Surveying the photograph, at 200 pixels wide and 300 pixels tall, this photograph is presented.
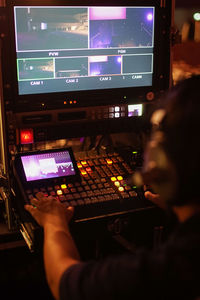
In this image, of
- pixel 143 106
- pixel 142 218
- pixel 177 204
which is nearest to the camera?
pixel 177 204

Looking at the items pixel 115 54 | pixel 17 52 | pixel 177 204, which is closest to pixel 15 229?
pixel 17 52

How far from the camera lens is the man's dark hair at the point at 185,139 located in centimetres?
95

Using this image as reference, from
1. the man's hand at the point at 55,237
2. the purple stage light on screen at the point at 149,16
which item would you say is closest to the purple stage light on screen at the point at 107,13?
the purple stage light on screen at the point at 149,16

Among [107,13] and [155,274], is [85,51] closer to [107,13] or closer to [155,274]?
[107,13]

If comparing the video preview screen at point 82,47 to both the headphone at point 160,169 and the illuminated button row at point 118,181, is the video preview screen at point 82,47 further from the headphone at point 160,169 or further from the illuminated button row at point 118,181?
the headphone at point 160,169

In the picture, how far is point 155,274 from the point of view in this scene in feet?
3.20

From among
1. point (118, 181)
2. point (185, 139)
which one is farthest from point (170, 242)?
point (118, 181)

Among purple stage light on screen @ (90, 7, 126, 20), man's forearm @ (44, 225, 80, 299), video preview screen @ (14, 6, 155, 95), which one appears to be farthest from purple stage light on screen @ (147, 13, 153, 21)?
man's forearm @ (44, 225, 80, 299)

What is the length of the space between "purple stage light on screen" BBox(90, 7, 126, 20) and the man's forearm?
0.87 meters

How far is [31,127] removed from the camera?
1.78m

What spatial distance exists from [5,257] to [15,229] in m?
0.15

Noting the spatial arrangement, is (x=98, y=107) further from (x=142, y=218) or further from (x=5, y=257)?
(x=5, y=257)

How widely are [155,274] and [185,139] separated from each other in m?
0.29

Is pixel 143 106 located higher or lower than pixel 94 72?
lower
